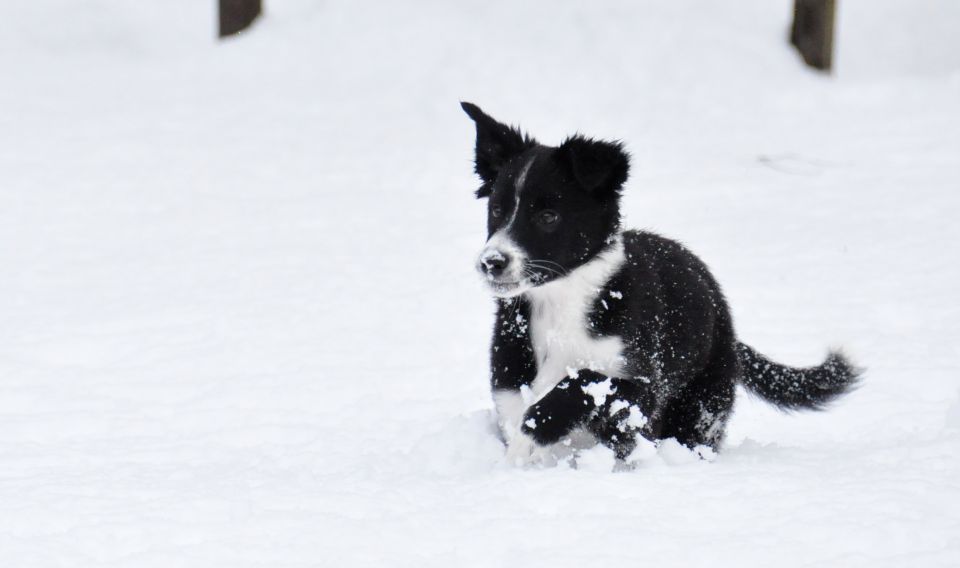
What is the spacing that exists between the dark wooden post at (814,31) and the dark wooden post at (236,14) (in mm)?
5151

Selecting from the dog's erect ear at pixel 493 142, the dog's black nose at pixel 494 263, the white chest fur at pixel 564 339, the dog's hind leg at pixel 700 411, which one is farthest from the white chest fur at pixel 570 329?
the dog's hind leg at pixel 700 411

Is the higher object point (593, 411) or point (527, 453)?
point (593, 411)

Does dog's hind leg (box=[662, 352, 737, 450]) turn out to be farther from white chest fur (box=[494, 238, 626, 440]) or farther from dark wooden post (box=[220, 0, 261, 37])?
dark wooden post (box=[220, 0, 261, 37])

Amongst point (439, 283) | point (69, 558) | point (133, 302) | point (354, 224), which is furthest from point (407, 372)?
point (69, 558)

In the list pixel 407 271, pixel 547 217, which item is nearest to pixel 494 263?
pixel 547 217

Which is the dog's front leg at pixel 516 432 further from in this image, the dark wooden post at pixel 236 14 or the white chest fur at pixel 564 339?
the dark wooden post at pixel 236 14

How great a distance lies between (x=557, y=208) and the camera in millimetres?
4609

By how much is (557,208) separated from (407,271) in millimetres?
3807

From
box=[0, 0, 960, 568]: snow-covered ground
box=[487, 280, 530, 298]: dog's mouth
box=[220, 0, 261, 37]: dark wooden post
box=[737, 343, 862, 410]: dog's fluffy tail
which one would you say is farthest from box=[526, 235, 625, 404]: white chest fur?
box=[220, 0, 261, 37]: dark wooden post

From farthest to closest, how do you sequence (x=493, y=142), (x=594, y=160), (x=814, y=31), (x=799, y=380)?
(x=814, y=31) < (x=799, y=380) < (x=493, y=142) < (x=594, y=160)

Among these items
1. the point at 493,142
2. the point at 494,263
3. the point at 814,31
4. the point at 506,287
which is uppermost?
the point at 493,142

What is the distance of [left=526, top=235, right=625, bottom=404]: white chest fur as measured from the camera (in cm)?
444

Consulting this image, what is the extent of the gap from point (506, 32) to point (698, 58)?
185 centimetres

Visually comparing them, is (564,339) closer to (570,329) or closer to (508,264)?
(570,329)
